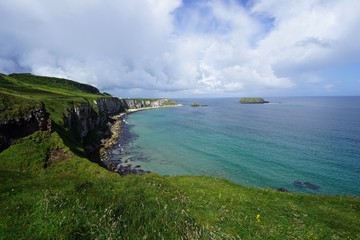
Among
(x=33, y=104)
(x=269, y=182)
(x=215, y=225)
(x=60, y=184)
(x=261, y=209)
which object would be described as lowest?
(x=269, y=182)

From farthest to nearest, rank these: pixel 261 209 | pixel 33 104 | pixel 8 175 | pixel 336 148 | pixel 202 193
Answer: pixel 336 148, pixel 33 104, pixel 202 193, pixel 261 209, pixel 8 175

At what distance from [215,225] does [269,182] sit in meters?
44.3

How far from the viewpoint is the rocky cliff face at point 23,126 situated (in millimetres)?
38312

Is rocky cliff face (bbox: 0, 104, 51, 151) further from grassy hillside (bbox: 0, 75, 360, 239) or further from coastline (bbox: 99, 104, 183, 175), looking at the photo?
grassy hillside (bbox: 0, 75, 360, 239)

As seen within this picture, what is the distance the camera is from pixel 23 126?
41.2m

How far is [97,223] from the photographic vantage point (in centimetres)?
1033

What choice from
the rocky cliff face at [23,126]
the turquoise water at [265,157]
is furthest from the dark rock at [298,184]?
the rocky cliff face at [23,126]

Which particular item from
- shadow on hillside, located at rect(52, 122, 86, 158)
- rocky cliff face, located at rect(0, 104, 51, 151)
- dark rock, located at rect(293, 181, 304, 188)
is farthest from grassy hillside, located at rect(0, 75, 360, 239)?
shadow on hillside, located at rect(52, 122, 86, 158)

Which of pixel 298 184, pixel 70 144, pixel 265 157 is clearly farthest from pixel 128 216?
pixel 265 157

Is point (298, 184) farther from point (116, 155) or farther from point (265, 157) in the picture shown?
point (116, 155)

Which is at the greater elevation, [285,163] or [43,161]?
[43,161]

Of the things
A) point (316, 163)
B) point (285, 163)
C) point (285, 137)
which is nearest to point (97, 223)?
point (285, 163)

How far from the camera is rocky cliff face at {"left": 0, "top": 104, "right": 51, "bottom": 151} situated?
38.3m

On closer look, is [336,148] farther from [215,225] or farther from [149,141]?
[215,225]
